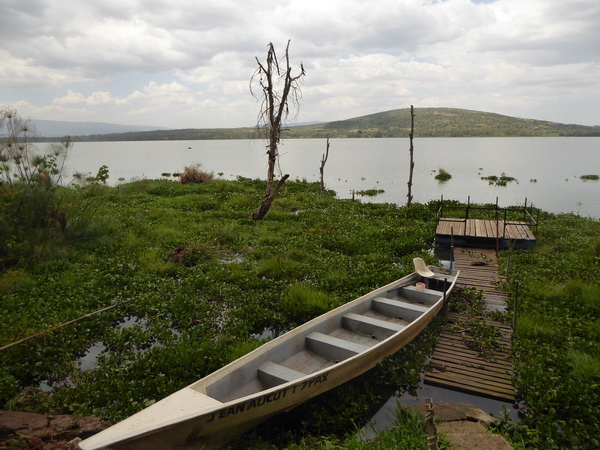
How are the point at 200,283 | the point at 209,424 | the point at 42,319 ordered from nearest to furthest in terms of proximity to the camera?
the point at 209,424 → the point at 42,319 → the point at 200,283

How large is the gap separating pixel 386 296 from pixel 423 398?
3.49m

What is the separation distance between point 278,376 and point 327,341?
1535 mm

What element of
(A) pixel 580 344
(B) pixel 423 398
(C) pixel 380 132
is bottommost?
(B) pixel 423 398

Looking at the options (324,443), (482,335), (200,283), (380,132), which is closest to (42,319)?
(200,283)

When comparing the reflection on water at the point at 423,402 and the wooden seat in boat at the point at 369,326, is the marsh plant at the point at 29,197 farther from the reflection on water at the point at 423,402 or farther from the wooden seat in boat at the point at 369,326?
the reflection on water at the point at 423,402

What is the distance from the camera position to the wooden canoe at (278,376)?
4.77 m

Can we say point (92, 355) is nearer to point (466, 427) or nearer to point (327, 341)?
point (327, 341)

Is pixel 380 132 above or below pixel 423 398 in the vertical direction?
above

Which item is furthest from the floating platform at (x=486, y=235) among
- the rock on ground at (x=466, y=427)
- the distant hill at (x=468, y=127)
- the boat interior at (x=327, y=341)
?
the distant hill at (x=468, y=127)

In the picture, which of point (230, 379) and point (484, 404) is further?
point (484, 404)

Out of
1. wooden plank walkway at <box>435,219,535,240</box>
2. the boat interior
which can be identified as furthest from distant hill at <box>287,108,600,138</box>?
the boat interior

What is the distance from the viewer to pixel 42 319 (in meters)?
9.21

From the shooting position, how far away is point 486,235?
16.0 metres

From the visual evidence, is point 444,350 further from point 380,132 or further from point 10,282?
point 380,132
